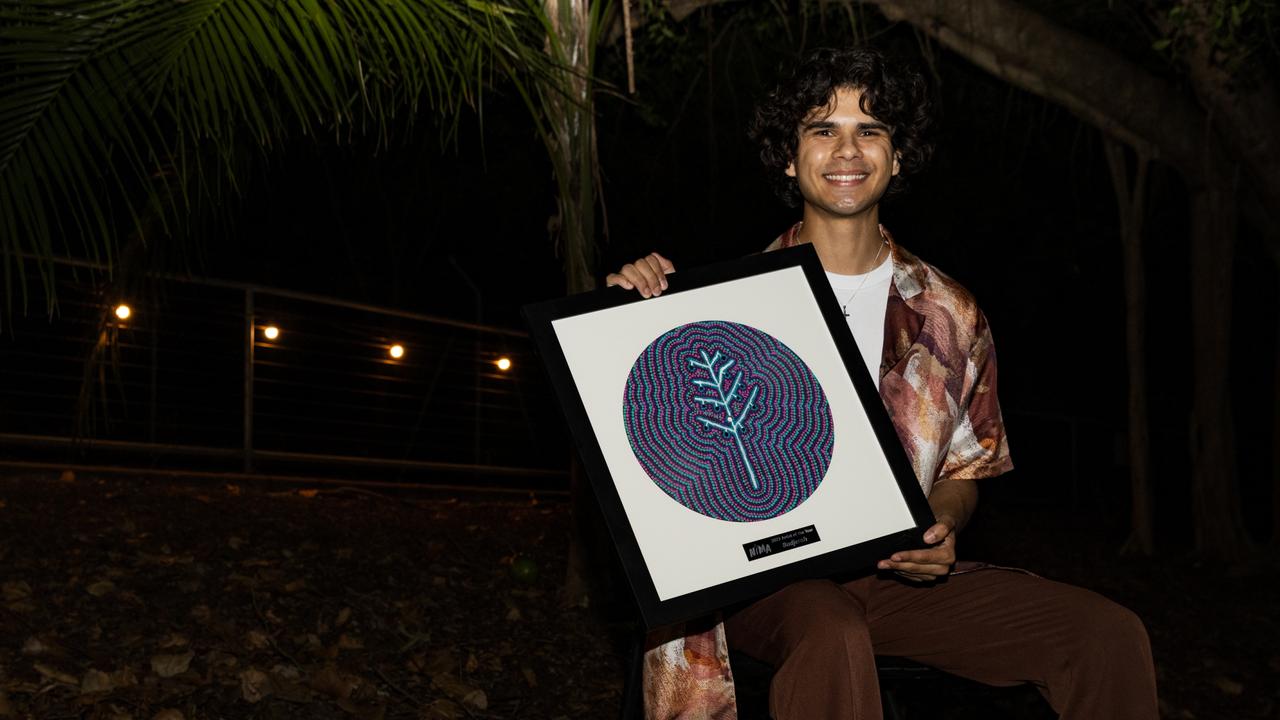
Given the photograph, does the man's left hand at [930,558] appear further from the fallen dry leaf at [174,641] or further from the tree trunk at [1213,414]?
the tree trunk at [1213,414]

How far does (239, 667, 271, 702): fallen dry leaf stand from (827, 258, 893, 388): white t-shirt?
194cm

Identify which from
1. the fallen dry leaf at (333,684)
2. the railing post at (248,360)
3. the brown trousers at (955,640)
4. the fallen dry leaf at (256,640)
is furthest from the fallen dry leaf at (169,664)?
the railing post at (248,360)

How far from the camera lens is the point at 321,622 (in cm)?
375

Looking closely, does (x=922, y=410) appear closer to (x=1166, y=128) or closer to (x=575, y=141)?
(x=575, y=141)

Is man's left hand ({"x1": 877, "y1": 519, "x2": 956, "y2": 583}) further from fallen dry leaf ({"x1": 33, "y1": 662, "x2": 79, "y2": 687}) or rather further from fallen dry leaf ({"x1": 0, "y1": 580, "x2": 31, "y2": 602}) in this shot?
fallen dry leaf ({"x1": 0, "y1": 580, "x2": 31, "y2": 602})

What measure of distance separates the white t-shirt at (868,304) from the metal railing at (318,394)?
4.37 m

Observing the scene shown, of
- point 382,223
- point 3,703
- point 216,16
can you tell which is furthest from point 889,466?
point 382,223

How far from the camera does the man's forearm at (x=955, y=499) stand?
83.0 inches

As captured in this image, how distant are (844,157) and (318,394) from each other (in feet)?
34.7

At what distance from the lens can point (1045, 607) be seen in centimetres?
193

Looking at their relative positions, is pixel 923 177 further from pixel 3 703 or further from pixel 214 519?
pixel 3 703

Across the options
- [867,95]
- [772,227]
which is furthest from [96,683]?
[772,227]

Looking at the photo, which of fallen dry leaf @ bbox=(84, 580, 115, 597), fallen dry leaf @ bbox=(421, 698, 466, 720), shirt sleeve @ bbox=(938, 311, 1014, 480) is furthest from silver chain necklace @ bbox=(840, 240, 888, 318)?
fallen dry leaf @ bbox=(84, 580, 115, 597)

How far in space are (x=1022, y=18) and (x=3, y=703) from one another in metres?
5.00
